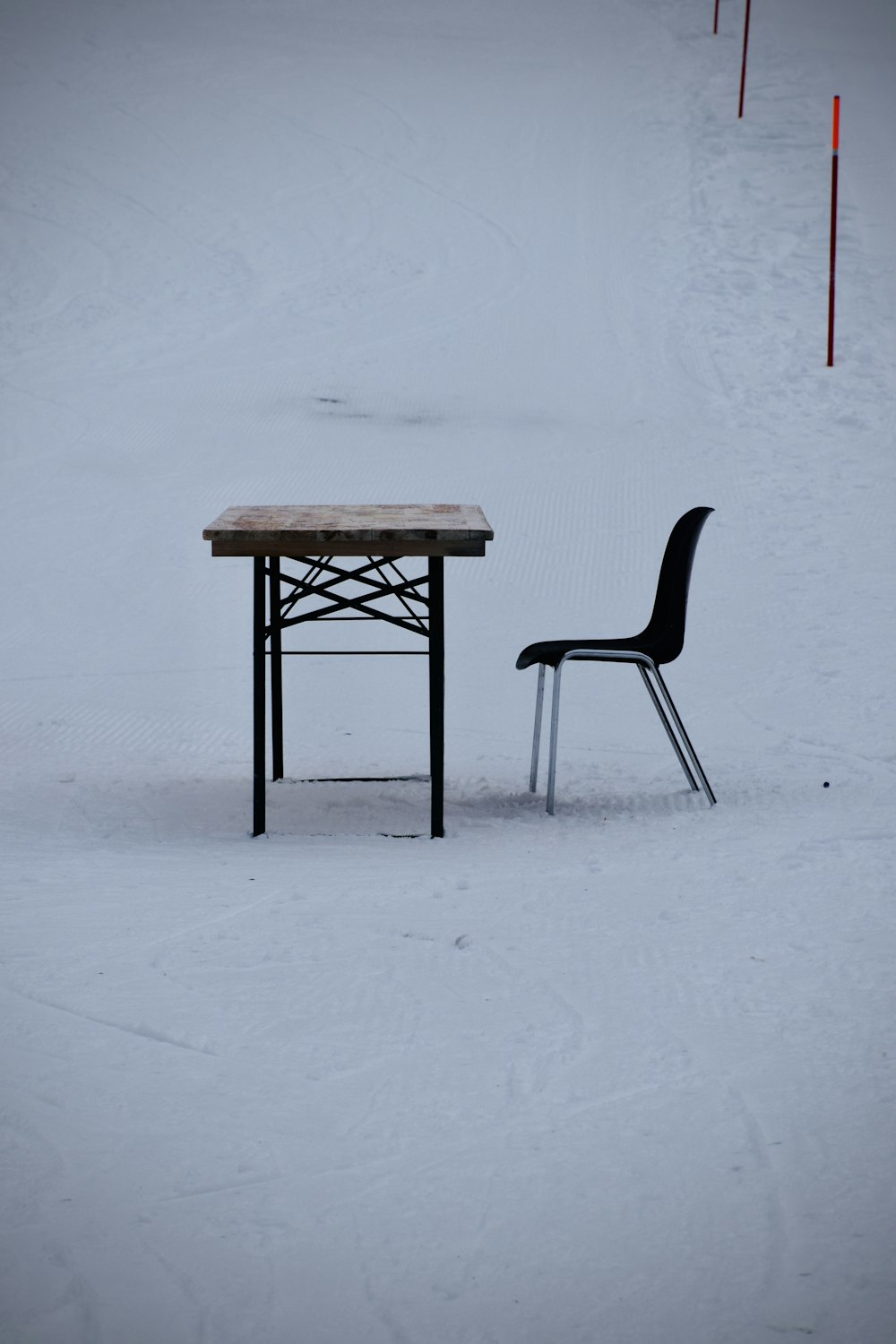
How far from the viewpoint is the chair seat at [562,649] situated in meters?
4.70

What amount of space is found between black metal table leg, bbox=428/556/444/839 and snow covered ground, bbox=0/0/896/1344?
7.9 inches

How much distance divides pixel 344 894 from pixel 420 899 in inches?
7.8

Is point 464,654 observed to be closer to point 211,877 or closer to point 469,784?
point 469,784

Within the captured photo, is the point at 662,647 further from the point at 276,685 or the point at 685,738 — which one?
the point at 276,685

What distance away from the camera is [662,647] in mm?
4773

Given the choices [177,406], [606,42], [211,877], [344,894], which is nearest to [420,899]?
[344,894]

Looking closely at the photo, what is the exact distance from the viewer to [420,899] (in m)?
3.61

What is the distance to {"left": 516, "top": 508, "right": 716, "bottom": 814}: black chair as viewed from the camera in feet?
15.3

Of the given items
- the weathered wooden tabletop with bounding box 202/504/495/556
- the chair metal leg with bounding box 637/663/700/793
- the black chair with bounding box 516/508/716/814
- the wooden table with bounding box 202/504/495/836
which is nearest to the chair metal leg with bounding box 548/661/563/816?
the black chair with bounding box 516/508/716/814

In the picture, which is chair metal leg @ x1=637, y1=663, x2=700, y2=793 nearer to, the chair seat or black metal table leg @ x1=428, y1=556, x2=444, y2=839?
the chair seat

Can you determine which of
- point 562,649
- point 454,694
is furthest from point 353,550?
point 454,694

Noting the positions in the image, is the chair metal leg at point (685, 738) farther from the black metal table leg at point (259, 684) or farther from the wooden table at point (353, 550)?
the black metal table leg at point (259, 684)

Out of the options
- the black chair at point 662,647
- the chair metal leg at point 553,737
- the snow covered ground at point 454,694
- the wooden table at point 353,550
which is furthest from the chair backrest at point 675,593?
the wooden table at point 353,550

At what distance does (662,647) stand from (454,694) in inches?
87.0
